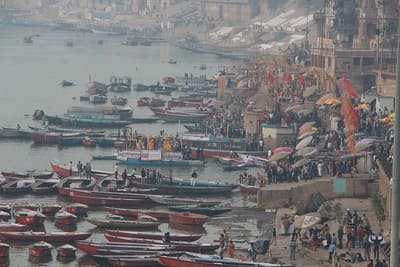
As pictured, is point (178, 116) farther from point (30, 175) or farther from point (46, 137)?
point (30, 175)

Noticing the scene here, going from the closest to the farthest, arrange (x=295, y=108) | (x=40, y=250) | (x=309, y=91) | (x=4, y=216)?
(x=40, y=250)
(x=4, y=216)
(x=295, y=108)
(x=309, y=91)

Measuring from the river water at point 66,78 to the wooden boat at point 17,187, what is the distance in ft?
1.41

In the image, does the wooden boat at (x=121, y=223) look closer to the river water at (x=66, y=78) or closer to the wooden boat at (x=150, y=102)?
the river water at (x=66, y=78)

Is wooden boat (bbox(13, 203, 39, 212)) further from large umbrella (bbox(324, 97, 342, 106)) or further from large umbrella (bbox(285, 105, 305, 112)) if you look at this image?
large umbrella (bbox(285, 105, 305, 112))

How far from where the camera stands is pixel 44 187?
41.2 meters

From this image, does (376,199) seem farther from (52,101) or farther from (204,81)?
(204,81)

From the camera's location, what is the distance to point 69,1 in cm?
19400

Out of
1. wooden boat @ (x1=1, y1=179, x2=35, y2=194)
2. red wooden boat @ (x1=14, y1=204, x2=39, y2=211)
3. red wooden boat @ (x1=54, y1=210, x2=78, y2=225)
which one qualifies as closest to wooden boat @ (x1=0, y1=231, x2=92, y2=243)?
red wooden boat @ (x1=54, y1=210, x2=78, y2=225)

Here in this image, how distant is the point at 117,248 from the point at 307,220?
14.1ft

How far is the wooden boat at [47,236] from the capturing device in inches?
1294

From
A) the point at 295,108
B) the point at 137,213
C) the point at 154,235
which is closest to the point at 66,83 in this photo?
the point at 295,108

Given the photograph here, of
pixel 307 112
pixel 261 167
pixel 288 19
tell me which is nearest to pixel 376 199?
pixel 261 167

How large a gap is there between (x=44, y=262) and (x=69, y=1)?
164742 mm

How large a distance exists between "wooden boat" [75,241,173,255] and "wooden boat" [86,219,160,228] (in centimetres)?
305
